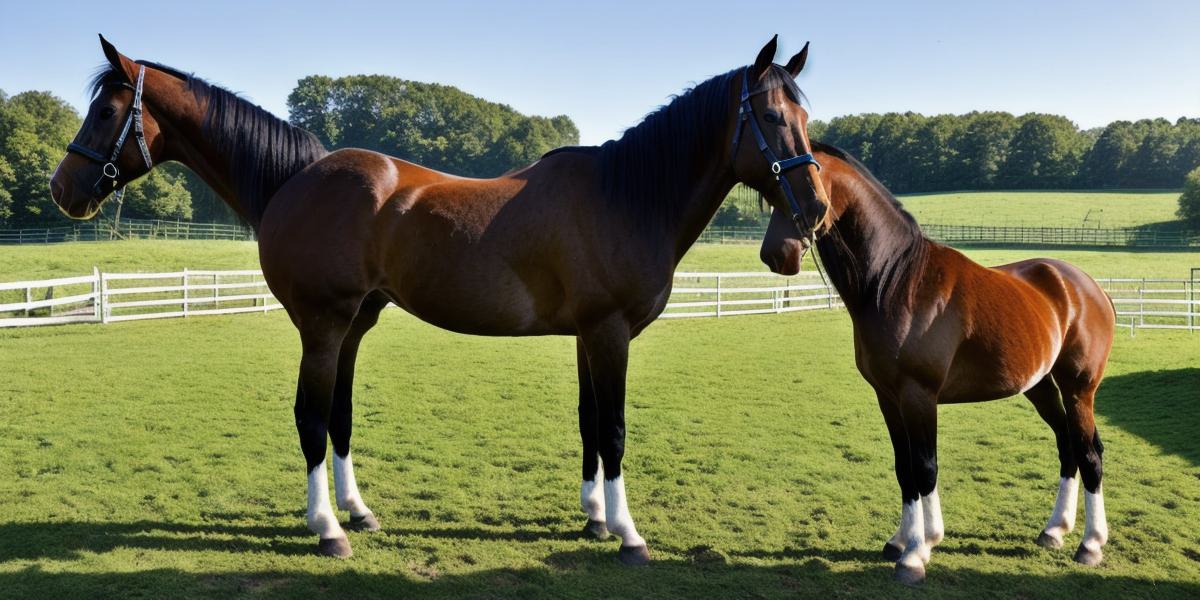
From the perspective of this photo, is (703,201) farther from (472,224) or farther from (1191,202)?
(1191,202)

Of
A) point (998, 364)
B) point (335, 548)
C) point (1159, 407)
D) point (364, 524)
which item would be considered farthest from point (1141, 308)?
point (335, 548)

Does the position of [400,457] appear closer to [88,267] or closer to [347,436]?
[347,436]

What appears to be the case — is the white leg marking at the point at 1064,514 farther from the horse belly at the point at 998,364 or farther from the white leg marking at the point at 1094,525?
the horse belly at the point at 998,364

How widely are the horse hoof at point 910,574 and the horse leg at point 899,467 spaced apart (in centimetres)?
19

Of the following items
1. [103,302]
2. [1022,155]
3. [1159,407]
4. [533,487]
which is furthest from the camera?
[1022,155]

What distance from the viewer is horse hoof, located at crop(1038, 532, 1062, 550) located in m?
4.13

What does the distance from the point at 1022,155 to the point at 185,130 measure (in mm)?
87346

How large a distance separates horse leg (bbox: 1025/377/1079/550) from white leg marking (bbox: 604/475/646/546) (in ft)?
7.70

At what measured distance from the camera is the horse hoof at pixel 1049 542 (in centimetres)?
413

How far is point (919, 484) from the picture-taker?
12.0ft

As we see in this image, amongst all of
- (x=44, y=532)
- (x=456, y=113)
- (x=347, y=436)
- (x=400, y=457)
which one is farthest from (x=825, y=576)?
(x=456, y=113)

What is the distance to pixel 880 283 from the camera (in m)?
3.66

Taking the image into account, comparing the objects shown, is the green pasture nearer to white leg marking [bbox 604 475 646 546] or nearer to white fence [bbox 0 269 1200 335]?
white fence [bbox 0 269 1200 335]

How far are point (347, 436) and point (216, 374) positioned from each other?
635cm
